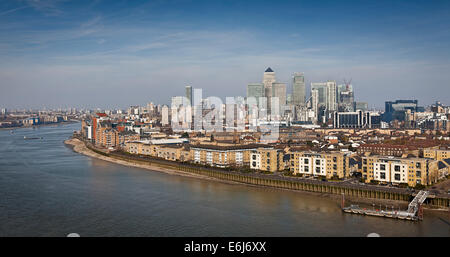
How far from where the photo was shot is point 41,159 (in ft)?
42.5

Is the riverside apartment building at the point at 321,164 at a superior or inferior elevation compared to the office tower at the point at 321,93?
inferior

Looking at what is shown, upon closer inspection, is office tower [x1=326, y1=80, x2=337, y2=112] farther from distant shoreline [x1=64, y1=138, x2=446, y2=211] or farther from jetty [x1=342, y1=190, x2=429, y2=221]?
jetty [x1=342, y1=190, x2=429, y2=221]

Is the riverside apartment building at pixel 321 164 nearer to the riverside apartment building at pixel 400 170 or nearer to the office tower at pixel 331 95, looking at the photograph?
the riverside apartment building at pixel 400 170

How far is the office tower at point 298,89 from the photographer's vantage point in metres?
38.9

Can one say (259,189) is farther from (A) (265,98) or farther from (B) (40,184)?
(A) (265,98)

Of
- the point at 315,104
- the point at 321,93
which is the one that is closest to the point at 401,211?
the point at 315,104

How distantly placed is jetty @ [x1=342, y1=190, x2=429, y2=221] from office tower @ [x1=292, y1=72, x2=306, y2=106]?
32954 mm

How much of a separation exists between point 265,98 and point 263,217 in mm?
31438

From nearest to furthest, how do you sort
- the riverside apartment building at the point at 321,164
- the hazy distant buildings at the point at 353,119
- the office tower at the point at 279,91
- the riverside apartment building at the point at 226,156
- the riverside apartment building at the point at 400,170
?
the riverside apartment building at the point at 400,170, the riverside apartment building at the point at 321,164, the riverside apartment building at the point at 226,156, the hazy distant buildings at the point at 353,119, the office tower at the point at 279,91

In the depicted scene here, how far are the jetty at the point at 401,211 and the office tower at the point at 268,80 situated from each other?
3198cm

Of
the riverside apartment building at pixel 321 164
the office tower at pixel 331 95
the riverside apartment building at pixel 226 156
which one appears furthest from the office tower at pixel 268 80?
the riverside apartment building at pixel 321 164

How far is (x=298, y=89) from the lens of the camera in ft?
129

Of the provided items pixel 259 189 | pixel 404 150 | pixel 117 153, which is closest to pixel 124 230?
pixel 259 189
